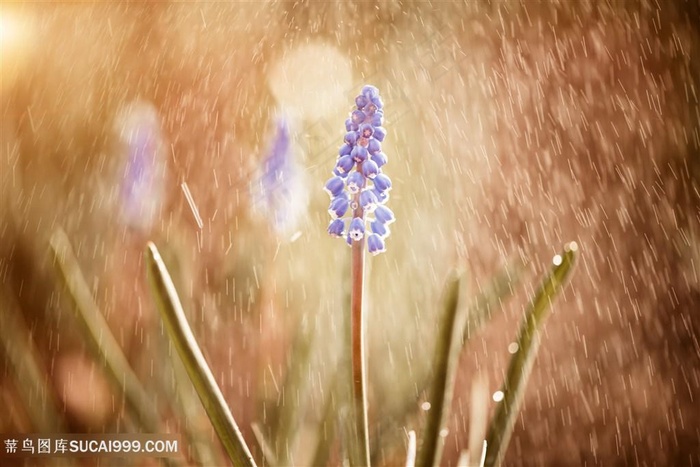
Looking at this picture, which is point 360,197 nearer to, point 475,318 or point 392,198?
point 475,318

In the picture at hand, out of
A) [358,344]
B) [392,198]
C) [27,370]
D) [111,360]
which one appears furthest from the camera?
[392,198]

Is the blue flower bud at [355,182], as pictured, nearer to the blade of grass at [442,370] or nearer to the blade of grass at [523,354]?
the blade of grass at [442,370]

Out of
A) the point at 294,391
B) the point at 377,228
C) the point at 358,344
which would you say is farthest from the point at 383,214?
the point at 294,391

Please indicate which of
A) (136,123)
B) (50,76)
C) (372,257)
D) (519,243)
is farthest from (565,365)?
(50,76)

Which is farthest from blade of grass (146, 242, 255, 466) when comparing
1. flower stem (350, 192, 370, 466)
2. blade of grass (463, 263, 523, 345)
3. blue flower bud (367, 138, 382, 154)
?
blade of grass (463, 263, 523, 345)

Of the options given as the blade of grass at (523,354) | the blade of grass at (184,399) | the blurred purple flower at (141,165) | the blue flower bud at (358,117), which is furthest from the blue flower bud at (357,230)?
the blurred purple flower at (141,165)

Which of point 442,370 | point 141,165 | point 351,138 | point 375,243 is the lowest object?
point 442,370
